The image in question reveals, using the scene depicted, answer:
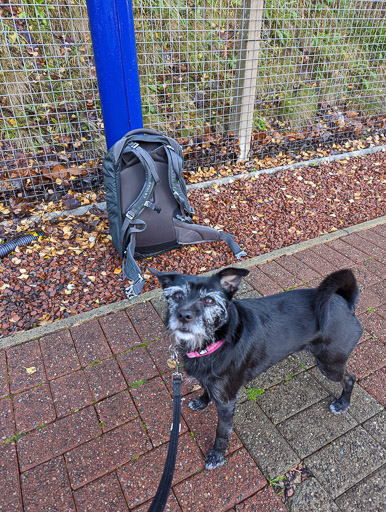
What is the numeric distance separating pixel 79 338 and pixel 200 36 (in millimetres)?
6904

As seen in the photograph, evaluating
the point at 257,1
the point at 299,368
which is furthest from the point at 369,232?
the point at 257,1

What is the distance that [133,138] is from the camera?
385cm

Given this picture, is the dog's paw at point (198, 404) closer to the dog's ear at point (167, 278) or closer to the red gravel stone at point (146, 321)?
the red gravel stone at point (146, 321)

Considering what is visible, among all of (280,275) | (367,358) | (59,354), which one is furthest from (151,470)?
(280,275)

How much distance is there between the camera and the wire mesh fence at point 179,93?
525cm

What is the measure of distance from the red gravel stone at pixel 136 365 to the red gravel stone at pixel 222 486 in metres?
0.88

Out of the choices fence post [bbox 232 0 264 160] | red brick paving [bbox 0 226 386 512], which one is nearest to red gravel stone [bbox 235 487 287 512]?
red brick paving [bbox 0 226 386 512]

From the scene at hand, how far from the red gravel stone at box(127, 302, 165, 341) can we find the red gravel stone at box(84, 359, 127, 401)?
402 millimetres

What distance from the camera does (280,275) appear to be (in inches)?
153

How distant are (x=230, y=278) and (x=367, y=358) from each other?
1.81 metres

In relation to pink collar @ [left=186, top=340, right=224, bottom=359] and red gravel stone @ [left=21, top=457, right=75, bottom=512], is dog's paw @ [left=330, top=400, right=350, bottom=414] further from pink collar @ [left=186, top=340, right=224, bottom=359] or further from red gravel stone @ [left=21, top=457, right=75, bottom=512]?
red gravel stone @ [left=21, top=457, right=75, bottom=512]

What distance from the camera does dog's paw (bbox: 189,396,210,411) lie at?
2.62 m

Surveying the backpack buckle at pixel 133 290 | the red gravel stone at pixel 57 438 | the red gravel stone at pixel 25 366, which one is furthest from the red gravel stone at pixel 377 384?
the red gravel stone at pixel 25 366

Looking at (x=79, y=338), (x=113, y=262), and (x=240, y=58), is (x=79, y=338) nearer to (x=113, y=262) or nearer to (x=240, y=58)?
(x=113, y=262)
